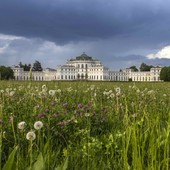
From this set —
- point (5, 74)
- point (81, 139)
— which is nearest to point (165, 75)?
point (5, 74)

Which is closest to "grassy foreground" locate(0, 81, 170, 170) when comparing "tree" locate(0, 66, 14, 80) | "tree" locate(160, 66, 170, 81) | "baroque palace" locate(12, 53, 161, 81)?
"tree" locate(0, 66, 14, 80)

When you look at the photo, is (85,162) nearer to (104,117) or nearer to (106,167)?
→ (106,167)

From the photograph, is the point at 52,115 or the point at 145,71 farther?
the point at 145,71

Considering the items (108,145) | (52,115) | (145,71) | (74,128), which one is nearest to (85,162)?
(108,145)

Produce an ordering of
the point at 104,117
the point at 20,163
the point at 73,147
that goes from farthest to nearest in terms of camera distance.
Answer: the point at 104,117
the point at 73,147
the point at 20,163

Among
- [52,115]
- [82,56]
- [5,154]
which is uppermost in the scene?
[82,56]

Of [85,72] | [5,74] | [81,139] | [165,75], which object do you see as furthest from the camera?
[85,72]

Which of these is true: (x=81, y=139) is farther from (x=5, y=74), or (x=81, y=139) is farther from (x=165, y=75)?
(x=165, y=75)

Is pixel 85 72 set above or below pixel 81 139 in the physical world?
above

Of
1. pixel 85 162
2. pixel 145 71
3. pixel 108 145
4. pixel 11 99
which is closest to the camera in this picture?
pixel 85 162

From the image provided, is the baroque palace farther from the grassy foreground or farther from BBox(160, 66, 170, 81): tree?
the grassy foreground

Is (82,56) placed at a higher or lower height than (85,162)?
higher

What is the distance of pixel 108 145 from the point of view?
294 cm

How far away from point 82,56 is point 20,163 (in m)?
188
